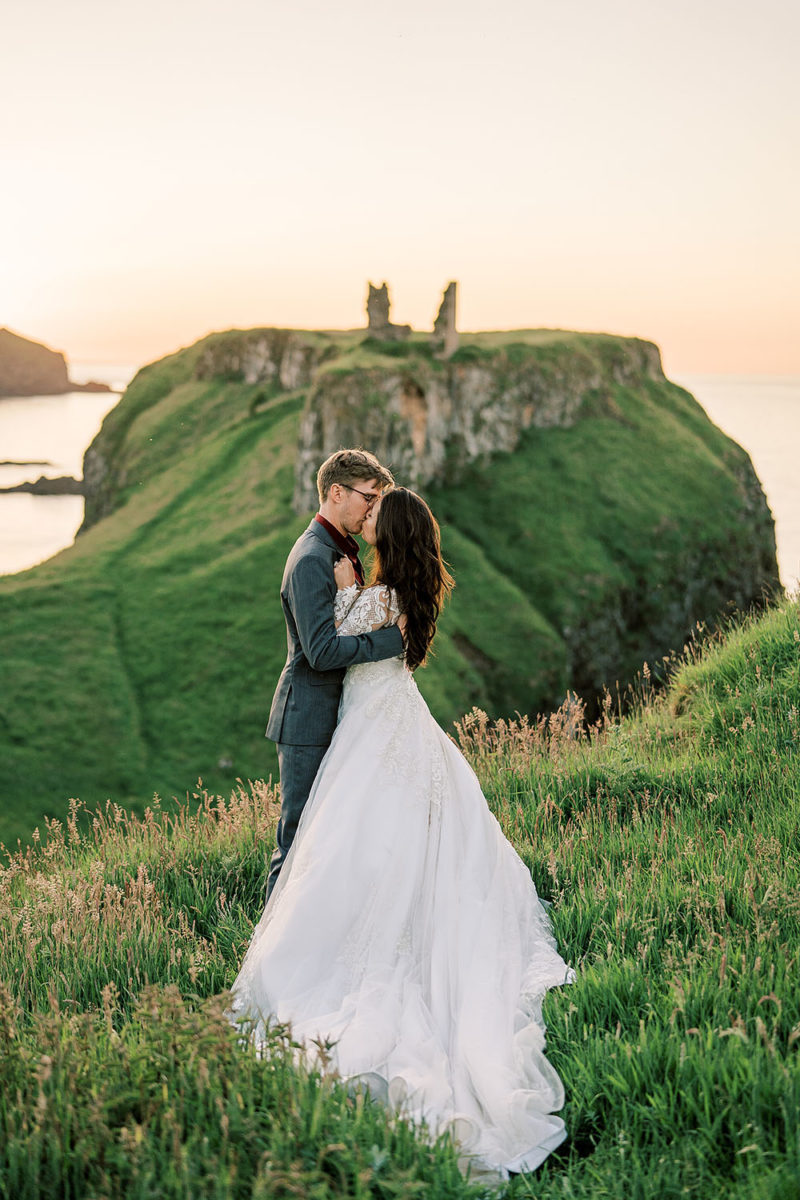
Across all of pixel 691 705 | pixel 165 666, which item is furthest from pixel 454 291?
pixel 691 705

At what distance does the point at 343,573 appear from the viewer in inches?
235

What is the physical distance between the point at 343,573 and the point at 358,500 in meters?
0.50

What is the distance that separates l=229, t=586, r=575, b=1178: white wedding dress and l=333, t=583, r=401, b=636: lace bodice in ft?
0.03

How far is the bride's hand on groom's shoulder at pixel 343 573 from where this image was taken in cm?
593

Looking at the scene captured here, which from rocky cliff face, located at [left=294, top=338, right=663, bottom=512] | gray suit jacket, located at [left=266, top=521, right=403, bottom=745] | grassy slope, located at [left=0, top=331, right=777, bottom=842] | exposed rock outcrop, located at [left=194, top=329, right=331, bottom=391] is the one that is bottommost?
grassy slope, located at [left=0, top=331, right=777, bottom=842]

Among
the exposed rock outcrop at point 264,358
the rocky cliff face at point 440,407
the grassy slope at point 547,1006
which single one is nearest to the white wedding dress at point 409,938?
the grassy slope at point 547,1006

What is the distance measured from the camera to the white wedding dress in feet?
14.2

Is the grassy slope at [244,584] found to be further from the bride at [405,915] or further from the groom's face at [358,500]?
the groom's face at [358,500]

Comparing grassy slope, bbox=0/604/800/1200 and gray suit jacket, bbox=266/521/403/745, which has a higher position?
gray suit jacket, bbox=266/521/403/745

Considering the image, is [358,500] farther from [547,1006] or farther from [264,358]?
A: [264,358]

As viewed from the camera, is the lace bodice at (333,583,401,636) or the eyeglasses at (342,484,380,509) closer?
the lace bodice at (333,583,401,636)

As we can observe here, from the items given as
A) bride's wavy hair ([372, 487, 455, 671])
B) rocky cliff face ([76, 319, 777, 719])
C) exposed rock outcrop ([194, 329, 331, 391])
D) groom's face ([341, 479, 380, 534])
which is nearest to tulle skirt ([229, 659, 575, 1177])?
bride's wavy hair ([372, 487, 455, 671])

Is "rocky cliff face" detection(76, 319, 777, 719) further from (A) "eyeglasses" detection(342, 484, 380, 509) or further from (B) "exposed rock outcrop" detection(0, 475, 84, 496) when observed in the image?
(A) "eyeglasses" detection(342, 484, 380, 509)

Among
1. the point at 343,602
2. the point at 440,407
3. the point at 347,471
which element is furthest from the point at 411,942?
the point at 440,407
